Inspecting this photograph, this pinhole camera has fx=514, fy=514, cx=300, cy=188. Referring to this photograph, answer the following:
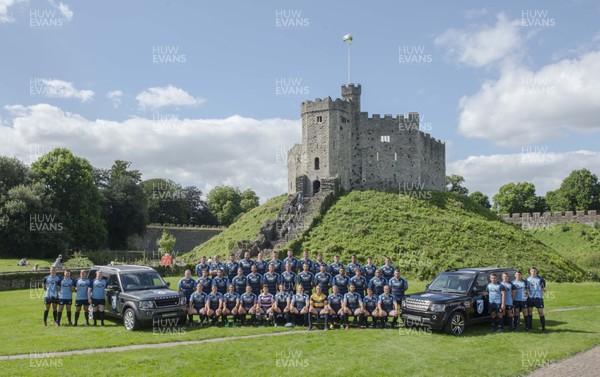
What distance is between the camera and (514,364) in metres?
12.5

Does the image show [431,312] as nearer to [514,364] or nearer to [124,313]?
Answer: [514,364]

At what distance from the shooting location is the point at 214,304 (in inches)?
706

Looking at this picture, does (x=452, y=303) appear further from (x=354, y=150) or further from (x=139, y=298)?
(x=354, y=150)

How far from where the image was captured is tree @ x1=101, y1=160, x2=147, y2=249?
68188 mm

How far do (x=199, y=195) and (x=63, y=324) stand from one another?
87249 millimetres

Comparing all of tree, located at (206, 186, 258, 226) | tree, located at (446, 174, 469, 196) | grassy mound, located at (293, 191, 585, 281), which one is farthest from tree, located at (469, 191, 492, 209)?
grassy mound, located at (293, 191, 585, 281)

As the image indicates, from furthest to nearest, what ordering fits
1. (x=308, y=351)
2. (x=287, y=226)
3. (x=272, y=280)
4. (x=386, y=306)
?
(x=287, y=226) → (x=272, y=280) → (x=386, y=306) → (x=308, y=351)

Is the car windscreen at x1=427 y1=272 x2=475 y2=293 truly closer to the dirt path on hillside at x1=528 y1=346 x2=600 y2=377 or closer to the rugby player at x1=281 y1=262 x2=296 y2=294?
the dirt path on hillside at x1=528 y1=346 x2=600 y2=377

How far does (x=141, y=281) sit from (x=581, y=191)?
77.0 meters

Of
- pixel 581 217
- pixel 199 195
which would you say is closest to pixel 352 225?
pixel 581 217

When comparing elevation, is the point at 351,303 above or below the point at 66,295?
below

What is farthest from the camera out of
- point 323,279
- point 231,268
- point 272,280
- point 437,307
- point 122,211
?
point 122,211

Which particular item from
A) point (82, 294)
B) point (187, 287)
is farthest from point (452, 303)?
point (82, 294)

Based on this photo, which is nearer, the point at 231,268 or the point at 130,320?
the point at 130,320
